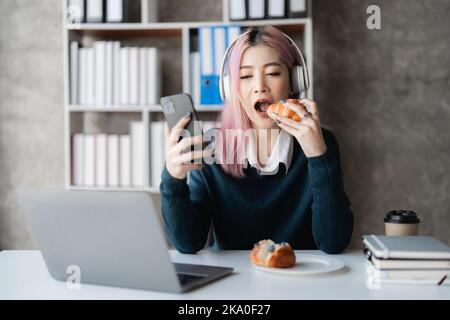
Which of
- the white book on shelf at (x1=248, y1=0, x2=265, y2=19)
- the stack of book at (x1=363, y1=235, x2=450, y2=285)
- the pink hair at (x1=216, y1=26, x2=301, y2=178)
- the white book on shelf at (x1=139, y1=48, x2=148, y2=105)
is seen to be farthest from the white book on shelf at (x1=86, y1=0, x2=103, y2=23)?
the stack of book at (x1=363, y1=235, x2=450, y2=285)

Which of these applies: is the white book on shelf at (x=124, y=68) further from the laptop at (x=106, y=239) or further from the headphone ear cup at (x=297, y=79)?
the laptop at (x=106, y=239)

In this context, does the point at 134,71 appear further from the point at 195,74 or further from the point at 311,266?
the point at 311,266

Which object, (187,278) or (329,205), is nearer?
(187,278)

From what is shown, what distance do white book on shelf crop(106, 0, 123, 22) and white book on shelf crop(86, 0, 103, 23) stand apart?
0.11 ft

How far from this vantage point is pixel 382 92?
2703 mm

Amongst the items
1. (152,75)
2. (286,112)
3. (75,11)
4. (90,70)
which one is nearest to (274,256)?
(286,112)

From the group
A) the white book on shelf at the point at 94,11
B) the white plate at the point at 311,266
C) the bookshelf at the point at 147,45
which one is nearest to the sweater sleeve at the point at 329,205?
the white plate at the point at 311,266

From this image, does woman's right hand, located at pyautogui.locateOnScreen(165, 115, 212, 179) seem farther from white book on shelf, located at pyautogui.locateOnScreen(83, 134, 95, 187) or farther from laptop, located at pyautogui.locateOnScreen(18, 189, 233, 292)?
white book on shelf, located at pyautogui.locateOnScreen(83, 134, 95, 187)

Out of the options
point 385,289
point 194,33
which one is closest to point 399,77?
point 194,33

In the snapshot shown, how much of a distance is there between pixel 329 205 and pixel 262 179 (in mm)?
312

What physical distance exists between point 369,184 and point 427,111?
48 centimetres

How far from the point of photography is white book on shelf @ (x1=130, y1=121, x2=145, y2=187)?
2509 millimetres

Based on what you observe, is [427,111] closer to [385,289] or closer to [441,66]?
[441,66]

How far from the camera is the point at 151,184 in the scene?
2520 mm
